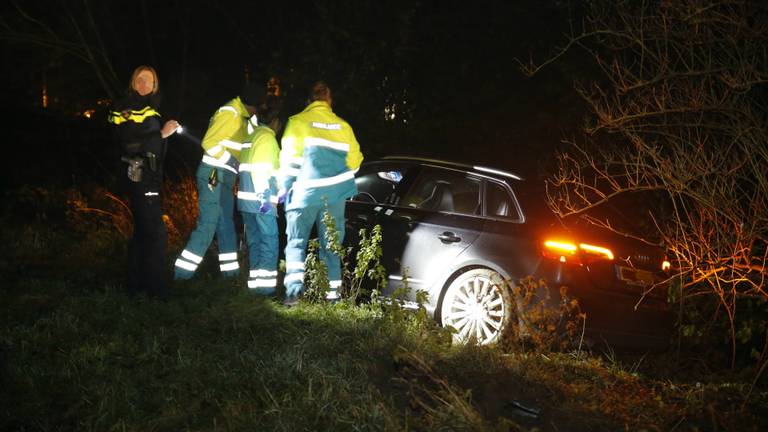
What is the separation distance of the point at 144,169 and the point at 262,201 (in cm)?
110

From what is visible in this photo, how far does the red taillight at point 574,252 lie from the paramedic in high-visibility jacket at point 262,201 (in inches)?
100

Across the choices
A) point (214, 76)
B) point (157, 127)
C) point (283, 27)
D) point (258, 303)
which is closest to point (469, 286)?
point (258, 303)

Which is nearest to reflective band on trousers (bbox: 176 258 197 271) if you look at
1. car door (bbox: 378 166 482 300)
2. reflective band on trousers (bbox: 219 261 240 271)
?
reflective band on trousers (bbox: 219 261 240 271)

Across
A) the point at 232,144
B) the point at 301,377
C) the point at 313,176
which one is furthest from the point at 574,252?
the point at 232,144

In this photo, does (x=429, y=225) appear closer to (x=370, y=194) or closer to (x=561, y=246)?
(x=370, y=194)

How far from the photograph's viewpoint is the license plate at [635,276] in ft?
22.0

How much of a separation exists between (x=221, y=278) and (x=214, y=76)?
1225 centimetres

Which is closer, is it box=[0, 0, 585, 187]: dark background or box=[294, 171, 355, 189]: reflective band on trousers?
box=[294, 171, 355, 189]: reflective band on trousers

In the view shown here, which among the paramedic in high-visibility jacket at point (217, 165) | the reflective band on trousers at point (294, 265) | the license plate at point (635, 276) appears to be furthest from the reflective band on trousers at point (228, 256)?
the license plate at point (635, 276)

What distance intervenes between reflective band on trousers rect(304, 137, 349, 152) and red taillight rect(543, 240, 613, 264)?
1.96m

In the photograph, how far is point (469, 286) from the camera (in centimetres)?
710

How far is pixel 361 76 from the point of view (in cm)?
1328

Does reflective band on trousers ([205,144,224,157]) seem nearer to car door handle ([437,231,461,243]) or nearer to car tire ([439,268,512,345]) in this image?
car door handle ([437,231,461,243])

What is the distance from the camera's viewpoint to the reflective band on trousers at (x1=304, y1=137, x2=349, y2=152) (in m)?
7.28
